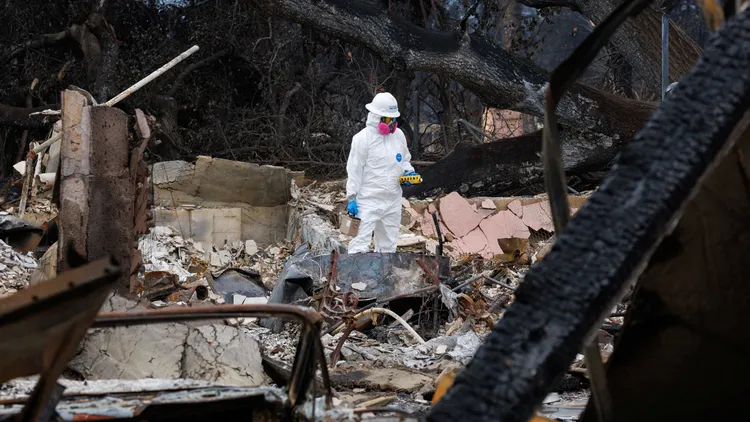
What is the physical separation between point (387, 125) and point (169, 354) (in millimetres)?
6143

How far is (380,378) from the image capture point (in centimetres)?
529

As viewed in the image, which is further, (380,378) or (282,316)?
(380,378)

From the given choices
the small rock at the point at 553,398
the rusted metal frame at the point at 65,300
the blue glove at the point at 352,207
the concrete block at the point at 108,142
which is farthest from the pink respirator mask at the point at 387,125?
the rusted metal frame at the point at 65,300

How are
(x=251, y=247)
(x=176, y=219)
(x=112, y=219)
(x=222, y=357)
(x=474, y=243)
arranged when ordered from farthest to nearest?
(x=176, y=219) → (x=251, y=247) → (x=474, y=243) → (x=112, y=219) → (x=222, y=357)

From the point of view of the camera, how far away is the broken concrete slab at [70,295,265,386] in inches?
142

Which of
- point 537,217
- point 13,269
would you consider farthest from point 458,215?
point 13,269

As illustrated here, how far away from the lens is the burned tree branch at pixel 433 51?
1160 cm

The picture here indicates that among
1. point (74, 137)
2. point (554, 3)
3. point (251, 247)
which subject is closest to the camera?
point (74, 137)

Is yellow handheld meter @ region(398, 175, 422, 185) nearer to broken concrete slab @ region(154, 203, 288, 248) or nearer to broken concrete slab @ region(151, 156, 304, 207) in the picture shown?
broken concrete slab @ region(154, 203, 288, 248)

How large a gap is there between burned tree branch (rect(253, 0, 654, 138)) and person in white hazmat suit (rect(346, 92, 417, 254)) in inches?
87.6

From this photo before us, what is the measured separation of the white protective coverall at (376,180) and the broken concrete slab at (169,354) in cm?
550

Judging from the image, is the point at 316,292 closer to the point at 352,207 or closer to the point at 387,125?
the point at 352,207

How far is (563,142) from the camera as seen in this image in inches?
511

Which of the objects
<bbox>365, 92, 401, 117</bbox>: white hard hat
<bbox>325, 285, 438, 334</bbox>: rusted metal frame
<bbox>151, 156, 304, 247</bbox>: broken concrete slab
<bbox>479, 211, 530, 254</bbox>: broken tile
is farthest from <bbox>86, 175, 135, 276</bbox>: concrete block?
<bbox>151, 156, 304, 247</bbox>: broken concrete slab
